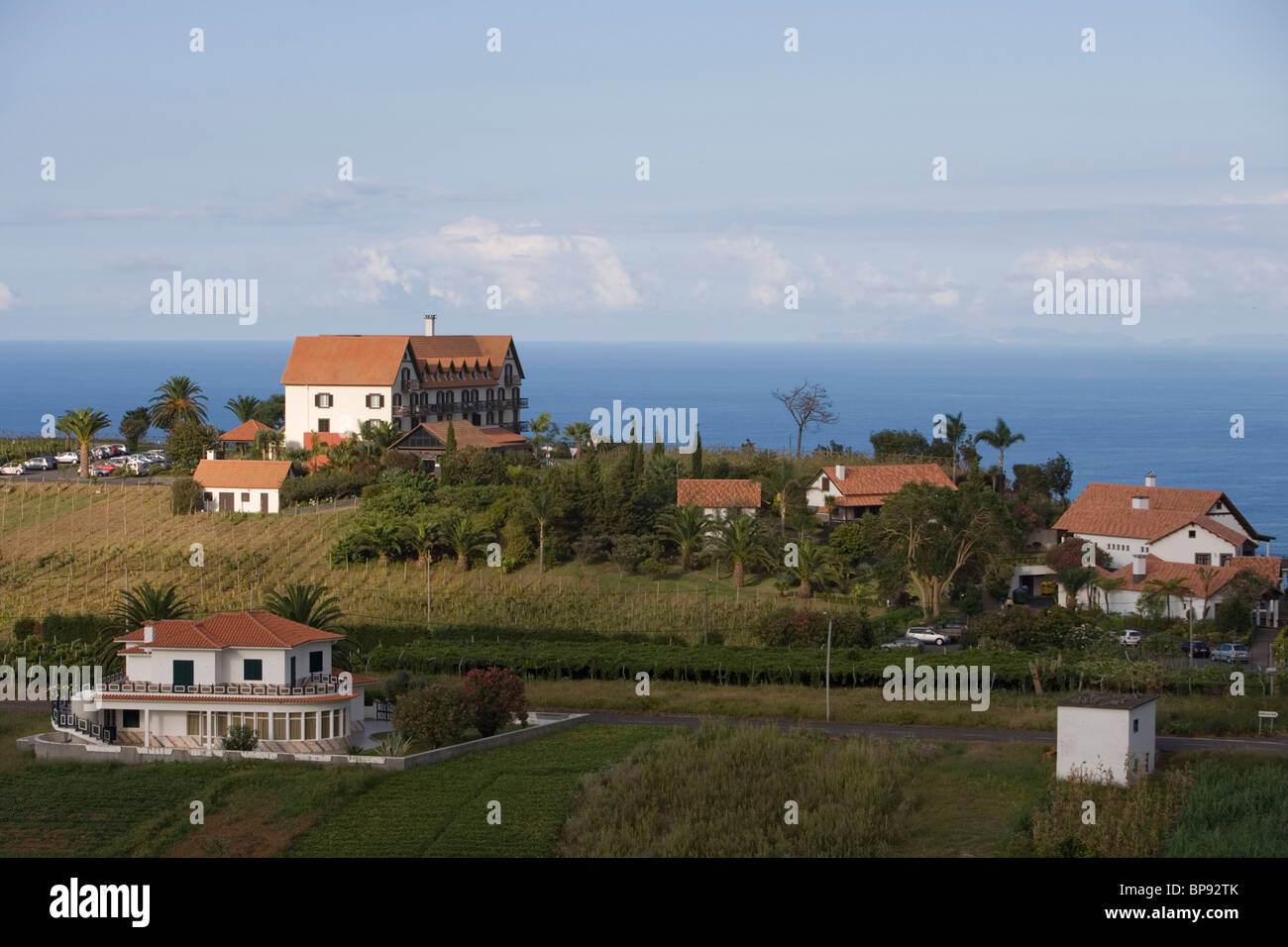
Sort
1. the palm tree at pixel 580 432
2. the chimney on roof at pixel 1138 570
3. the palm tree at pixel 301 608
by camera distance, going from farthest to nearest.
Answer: the palm tree at pixel 580 432, the chimney on roof at pixel 1138 570, the palm tree at pixel 301 608

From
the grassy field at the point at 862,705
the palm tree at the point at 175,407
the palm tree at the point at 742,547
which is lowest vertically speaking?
the grassy field at the point at 862,705

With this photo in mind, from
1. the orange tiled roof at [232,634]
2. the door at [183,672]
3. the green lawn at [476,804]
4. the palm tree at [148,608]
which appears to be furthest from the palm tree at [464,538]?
the door at [183,672]

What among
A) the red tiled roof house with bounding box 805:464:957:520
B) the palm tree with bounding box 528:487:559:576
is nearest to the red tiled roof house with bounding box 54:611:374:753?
the palm tree with bounding box 528:487:559:576

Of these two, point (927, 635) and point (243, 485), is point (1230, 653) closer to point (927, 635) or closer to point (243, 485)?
point (927, 635)

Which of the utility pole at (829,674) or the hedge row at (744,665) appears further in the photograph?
the hedge row at (744,665)

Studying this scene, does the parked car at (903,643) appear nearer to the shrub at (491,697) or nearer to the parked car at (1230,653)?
the parked car at (1230,653)
